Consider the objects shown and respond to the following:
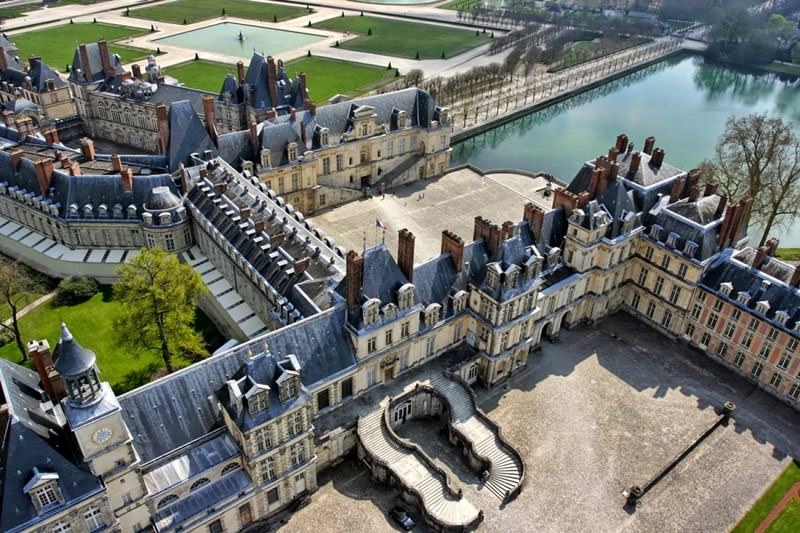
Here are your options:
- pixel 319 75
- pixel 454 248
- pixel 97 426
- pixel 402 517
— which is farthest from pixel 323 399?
pixel 319 75

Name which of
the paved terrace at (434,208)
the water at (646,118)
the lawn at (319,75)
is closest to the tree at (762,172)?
the water at (646,118)

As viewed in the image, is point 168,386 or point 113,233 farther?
point 113,233

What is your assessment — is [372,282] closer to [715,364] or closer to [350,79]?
[715,364]

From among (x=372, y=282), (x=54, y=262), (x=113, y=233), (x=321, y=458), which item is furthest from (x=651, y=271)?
(x=54, y=262)

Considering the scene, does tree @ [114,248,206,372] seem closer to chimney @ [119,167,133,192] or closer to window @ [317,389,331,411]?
window @ [317,389,331,411]

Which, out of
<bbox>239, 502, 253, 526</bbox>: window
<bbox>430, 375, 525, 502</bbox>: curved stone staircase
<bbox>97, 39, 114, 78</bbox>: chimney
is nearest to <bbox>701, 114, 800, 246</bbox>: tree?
<bbox>430, 375, 525, 502</bbox>: curved stone staircase

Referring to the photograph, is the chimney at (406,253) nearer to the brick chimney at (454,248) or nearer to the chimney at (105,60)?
the brick chimney at (454,248)

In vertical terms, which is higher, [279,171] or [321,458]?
[279,171]
